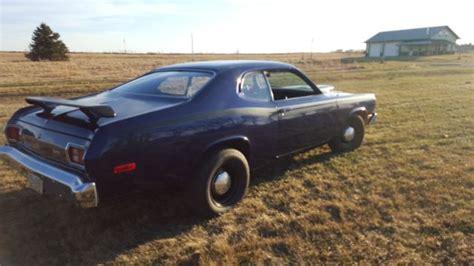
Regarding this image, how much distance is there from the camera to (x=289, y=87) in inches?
204

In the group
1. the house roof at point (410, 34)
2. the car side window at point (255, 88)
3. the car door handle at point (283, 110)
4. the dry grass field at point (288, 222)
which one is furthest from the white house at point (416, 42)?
the car side window at point (255, 88)

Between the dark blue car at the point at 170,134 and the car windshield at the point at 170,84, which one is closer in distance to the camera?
the dark blue car at the point at 170,134

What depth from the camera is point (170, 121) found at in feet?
10.1

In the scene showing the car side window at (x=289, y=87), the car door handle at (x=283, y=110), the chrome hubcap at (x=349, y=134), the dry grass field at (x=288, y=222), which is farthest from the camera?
the chrome hubcap at (x=349, y=134)

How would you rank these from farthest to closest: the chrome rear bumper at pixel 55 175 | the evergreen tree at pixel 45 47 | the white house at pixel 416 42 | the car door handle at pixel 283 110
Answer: the white house at pixel 416 42
the evergreen tree at pixel 45 47
the car door handle at pixel 283 110
the chrome rear bumper at pixel 55 175

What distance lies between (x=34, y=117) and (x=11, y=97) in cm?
1002

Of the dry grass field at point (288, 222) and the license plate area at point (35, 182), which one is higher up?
the license plate area at point (35, 182)

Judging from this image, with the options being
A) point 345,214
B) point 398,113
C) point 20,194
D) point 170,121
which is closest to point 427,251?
point 345,214

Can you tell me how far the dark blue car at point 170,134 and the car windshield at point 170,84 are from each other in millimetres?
12

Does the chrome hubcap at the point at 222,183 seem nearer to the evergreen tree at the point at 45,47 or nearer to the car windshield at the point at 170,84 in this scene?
Result: the car windshield at the point at 170,84

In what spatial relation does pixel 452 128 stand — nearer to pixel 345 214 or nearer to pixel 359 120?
pixel 359 120

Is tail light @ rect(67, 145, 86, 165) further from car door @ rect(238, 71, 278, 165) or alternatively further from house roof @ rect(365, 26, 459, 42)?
house roof @ rect(365, 26, 459, 42)

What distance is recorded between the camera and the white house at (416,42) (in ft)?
185

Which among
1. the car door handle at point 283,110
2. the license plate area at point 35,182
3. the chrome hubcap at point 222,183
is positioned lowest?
the chrome hubcap at point 222,183
